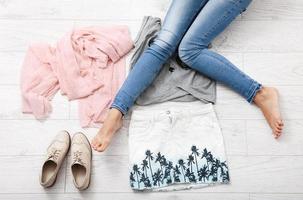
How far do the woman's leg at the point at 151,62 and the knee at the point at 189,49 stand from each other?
0.02m

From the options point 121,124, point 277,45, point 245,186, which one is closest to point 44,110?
point 121,124

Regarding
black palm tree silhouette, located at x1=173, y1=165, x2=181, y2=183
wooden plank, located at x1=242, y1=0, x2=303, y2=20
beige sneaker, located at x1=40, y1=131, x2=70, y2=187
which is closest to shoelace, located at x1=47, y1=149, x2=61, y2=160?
beige sneaker, located at x1=40, y1=131, x2=70, y2=187

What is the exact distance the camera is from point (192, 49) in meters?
1.42

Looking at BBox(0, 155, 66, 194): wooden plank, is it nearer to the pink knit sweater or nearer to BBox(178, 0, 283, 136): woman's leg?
the pink knit sweater

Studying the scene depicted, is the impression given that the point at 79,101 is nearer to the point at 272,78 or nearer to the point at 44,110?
the point at 44,110

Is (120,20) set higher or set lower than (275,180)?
higher

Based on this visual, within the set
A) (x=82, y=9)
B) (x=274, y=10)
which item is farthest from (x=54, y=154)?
(x=274, y=10)

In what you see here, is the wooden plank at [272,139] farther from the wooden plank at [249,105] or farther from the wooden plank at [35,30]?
the wooden plank at [35,30]

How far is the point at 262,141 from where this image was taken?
4.66ft

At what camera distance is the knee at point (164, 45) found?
1.40 m

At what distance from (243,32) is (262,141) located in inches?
16.9

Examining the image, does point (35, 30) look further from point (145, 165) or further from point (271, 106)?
point (271, 106)

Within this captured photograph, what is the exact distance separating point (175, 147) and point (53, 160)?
16.7 inches

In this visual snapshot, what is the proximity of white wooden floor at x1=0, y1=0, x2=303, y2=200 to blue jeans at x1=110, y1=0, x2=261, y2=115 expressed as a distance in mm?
78
